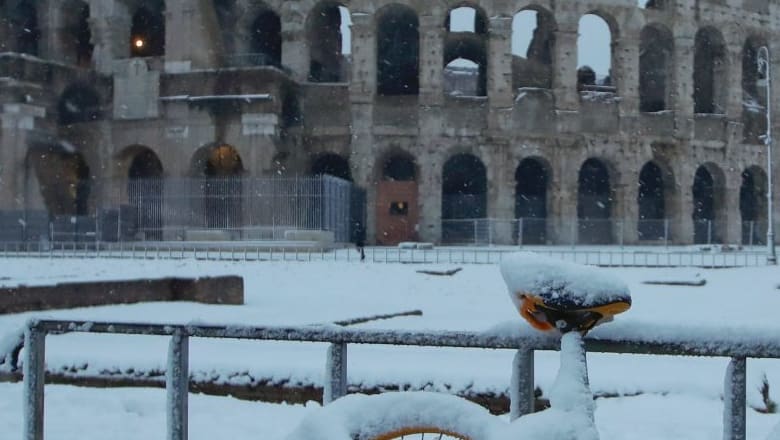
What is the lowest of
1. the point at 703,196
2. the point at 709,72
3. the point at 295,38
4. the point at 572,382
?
the point at 572,382

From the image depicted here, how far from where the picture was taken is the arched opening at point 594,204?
37188 mm

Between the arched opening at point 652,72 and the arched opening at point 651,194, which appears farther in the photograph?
the arched opening at point 652,72

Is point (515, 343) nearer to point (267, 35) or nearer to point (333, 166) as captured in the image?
point (333, 166)

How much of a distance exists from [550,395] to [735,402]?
746 millimetres

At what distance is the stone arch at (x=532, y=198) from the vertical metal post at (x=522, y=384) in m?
33.3

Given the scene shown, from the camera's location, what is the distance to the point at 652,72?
4472 centimetres

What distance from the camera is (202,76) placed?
34.4 m

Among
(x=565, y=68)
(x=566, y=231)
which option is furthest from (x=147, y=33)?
(x=566, y=231)

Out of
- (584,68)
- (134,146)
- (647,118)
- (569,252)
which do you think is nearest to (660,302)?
(569,252)

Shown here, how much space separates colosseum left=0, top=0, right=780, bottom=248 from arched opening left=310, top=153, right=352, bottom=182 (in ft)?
0.34

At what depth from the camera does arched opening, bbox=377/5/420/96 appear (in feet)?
140

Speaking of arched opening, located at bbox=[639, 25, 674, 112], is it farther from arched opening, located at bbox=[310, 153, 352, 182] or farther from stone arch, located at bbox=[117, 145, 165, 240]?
stone arch, located at bbox=[117, 145, 165, 240]

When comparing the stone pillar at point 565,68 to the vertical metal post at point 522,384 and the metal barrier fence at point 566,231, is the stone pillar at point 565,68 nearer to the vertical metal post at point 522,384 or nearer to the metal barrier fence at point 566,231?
the metal barrier fence at point 566,231

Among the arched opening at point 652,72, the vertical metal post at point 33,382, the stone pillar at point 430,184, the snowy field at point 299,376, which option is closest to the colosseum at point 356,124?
the stone pillar at point 430,184
